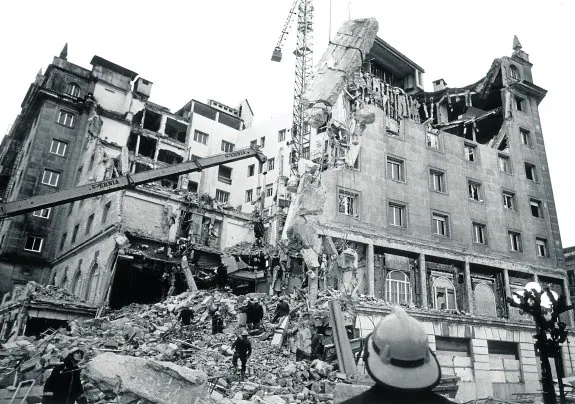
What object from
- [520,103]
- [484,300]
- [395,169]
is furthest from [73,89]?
[520,103]

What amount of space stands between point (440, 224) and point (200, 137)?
26.9 m

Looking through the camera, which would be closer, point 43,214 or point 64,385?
point 64,385

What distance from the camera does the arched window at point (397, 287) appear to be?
2245cm

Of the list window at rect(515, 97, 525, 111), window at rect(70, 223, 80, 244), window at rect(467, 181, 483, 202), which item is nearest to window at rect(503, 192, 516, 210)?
window at rect(467, 181, 483, 202)

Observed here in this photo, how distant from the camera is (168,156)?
40.7 m

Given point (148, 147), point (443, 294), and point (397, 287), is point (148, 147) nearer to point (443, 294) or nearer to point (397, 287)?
point (397, 287)

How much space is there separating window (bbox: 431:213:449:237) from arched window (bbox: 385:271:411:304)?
13.0ft

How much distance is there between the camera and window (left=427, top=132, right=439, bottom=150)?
27.1 m

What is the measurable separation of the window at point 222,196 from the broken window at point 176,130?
251 inches

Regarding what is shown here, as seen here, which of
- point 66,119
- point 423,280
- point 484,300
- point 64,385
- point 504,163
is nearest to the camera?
point 64,385

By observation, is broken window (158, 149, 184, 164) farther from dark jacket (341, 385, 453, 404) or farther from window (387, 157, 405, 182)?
dark jacket (341, 385, 453, 404)

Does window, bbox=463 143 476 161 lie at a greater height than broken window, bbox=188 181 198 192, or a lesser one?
lesser

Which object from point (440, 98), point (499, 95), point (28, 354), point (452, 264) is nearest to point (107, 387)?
point (28, 354)

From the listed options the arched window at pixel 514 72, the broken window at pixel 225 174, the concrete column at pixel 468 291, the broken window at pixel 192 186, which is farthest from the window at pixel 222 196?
the arched window at pixel 514 72
